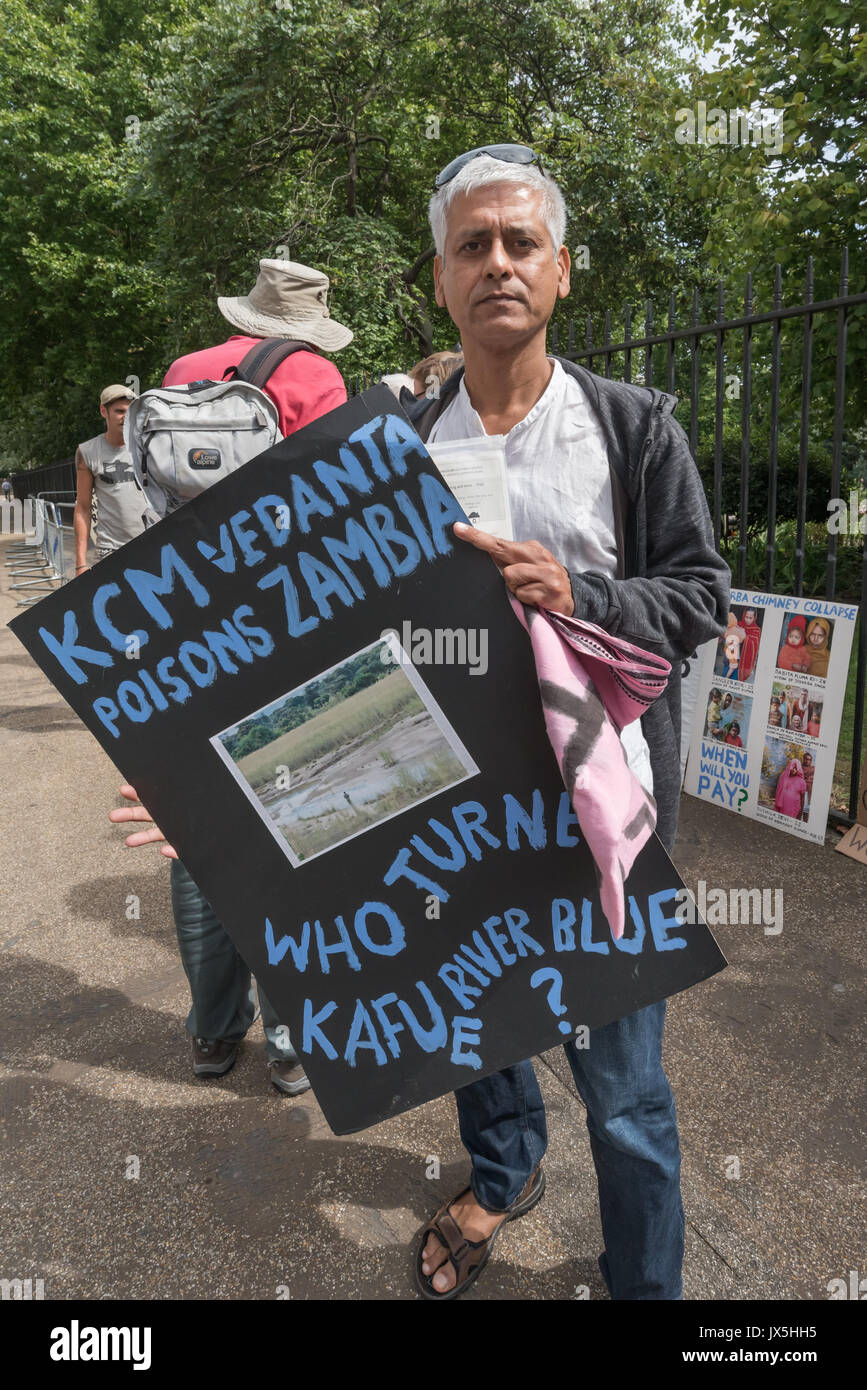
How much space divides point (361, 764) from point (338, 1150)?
1390 millimetres

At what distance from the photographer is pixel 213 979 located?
268 centimetres

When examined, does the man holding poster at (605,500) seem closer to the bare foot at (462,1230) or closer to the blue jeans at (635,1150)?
the blue jeans at (635,1150)

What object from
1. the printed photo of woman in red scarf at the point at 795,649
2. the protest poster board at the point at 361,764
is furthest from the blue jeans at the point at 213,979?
the printed photo of woman in red scarf at the point at 795,649

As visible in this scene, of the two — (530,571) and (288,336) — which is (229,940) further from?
(288,336)

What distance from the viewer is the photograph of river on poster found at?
4.86ft

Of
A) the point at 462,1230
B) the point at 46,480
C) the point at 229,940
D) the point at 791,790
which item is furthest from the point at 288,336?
the point at 46,480

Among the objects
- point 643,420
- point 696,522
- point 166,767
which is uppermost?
point 643,420

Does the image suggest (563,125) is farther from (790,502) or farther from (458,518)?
(458,518)

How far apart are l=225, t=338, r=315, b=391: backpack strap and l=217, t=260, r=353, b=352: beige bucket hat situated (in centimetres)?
27

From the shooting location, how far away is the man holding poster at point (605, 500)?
4.98 ft
